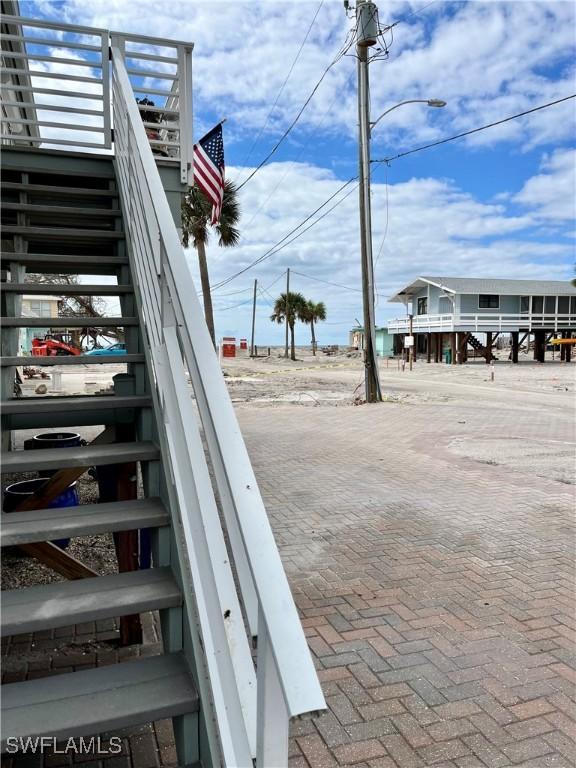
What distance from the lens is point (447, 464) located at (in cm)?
815

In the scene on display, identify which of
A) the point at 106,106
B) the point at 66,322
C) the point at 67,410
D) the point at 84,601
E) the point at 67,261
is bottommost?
the point at 84,601

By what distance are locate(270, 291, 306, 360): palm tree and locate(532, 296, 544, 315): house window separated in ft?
74.7

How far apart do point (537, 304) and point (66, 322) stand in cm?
4219

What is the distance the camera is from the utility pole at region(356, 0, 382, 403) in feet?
45.3

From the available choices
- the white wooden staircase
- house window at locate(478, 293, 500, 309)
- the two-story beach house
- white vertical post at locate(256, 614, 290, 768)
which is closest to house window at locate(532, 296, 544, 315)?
the two-story beach house

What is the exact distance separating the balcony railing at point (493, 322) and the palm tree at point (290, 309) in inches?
696

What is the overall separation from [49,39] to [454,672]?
20.8 ft

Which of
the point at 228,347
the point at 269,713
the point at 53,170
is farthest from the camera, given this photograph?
the point at 228,347

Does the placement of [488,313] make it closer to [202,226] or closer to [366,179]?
[202,226]

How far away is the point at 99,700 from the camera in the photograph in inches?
78.2

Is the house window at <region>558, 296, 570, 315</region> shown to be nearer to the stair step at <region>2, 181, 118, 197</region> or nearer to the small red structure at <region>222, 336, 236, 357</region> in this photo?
the small red structure at <region>222, 336, 236, 357</region>

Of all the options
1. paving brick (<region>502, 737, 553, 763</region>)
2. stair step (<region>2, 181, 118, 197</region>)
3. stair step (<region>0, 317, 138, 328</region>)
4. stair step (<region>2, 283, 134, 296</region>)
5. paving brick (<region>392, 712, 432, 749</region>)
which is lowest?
paving brick (<region>502, 737, 553, 763</region>)

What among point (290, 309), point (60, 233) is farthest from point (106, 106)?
point (290, 309)

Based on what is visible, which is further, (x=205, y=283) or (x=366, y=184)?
(x=205, y=283)
